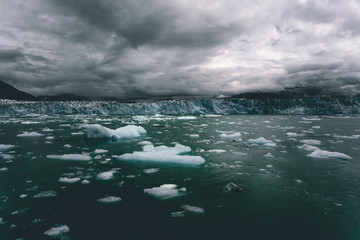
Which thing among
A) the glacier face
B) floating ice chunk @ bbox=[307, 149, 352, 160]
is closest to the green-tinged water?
floating ice chunk @ bbox=[307, 149, 352, 160]

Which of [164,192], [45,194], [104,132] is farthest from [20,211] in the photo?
[104,132]

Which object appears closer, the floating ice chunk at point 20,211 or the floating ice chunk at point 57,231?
the floating ice chunk at point 57,231

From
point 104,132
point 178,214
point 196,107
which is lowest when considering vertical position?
point 178,214

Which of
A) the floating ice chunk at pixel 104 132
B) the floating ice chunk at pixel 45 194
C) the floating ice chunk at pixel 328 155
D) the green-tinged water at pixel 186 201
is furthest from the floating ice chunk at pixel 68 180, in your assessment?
the floating ice chunk at pixel 328 155

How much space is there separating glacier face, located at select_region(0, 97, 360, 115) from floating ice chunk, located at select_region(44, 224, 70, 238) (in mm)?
114290

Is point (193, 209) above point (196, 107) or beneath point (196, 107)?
beneath

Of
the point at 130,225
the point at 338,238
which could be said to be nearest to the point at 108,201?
the point at 130,225

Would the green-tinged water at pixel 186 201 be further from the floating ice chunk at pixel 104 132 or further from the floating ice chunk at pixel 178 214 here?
the floating ice chunk at pixel 104 132

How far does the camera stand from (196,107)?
135 meters

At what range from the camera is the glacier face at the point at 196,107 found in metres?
103

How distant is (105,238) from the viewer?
364cm

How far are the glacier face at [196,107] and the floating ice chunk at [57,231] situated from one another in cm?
11429

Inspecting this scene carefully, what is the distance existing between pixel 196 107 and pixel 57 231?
132388 millimetres

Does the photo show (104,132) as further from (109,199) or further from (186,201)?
(186,201)
